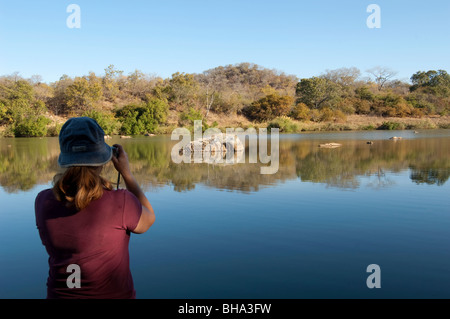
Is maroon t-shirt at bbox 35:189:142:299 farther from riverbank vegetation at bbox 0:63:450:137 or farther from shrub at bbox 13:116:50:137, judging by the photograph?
shrub at bbox 13:116:50:137

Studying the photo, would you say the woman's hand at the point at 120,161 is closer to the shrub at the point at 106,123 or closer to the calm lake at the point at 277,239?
the calm lake at the point at 277,239

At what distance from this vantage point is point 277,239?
3.86 meters

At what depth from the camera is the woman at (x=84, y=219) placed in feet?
4.65

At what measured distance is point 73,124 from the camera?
146 centimetres

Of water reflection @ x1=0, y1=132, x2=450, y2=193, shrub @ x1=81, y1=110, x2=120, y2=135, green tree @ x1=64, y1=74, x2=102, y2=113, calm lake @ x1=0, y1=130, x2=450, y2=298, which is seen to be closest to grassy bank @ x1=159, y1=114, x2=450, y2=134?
shrub @ x1=81, y1=110, x2=120, y2=135

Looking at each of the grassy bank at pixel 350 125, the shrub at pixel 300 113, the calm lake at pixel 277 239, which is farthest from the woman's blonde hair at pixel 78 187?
the shrub at pixel 300 113

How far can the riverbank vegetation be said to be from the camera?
29516mm

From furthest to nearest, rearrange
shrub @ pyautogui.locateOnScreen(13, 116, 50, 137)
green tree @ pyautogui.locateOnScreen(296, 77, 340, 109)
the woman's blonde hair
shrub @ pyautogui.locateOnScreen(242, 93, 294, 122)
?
green tree @ pyautogui.locateOnScreen(296, 77, 340, 109)
shrub @ pyautogui.locateOnScreen(242, 93, 294, 122)
shrub @ pyautogui.locateOnScreen(13, 116, 50, 137)
the woman's blonde hair

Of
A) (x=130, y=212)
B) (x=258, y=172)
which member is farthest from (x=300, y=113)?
(x=130, y=212)

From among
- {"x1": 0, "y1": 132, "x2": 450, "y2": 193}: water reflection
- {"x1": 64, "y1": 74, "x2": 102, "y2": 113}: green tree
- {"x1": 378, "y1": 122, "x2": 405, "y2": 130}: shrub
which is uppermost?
{"x1": 64, "y1": 74, "x2": 102, "y2": 113}: green tree
